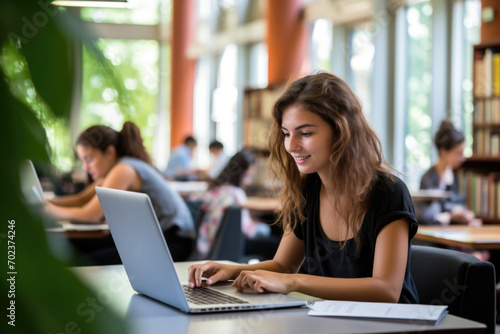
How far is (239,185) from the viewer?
4.85 meters

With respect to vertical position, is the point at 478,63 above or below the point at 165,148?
above

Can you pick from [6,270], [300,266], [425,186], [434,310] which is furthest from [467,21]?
[6,270]

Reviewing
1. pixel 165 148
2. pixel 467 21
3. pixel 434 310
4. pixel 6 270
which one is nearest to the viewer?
pixel 6 270

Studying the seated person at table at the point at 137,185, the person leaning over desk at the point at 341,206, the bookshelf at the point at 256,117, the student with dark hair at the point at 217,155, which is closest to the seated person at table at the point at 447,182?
the seated person at table at the point at 137,185

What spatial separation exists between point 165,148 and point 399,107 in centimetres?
795

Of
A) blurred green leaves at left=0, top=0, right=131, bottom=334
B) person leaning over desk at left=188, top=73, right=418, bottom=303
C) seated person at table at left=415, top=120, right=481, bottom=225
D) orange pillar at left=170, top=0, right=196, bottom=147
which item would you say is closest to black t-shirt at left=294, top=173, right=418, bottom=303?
person leaning over desk at left=188, top=73, right=418, bottom=303

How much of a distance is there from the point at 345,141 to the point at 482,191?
13.7 ft

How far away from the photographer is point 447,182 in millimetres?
5438

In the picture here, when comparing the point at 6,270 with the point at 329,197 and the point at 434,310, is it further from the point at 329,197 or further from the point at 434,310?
the point at 329,197

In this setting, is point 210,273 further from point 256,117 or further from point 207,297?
point 256,117

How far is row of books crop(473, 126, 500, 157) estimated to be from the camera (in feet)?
18.5

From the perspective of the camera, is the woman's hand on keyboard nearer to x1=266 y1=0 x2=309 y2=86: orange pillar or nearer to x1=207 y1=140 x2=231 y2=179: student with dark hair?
x1=266 y1=0 x2=309 y2=86: orange pillar

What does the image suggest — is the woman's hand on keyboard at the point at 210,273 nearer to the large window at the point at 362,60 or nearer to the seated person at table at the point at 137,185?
the seated person at table at the point at 137,185

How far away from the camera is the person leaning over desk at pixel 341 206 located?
1.68m
